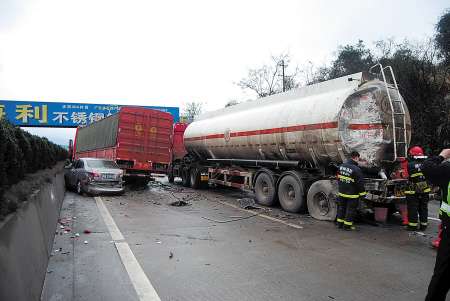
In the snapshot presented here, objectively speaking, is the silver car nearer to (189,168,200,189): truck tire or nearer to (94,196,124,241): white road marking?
(94,196,124,241): white road marking

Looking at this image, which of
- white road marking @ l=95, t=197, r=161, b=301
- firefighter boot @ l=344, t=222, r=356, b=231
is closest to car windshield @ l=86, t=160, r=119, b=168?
white road marking @ l=95, t=197, r=161, b=301

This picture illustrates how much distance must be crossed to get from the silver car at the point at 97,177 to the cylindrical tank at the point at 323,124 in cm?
437

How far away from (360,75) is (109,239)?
6433 mm

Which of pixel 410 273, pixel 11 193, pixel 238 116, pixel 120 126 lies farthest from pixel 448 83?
pixel 11 193

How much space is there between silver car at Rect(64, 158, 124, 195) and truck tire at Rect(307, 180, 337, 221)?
693 cm

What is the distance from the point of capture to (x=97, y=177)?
41.4ft

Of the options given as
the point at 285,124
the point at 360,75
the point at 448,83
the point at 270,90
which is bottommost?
the point at 285,124

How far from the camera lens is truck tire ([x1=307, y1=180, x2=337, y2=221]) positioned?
338 inches

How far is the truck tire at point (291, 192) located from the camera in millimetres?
9531

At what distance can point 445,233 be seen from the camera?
11.9 feet

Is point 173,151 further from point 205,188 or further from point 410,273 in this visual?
point 410,273

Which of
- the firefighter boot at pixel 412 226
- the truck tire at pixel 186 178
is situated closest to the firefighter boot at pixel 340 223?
the firefighter boot at pixel 412 226

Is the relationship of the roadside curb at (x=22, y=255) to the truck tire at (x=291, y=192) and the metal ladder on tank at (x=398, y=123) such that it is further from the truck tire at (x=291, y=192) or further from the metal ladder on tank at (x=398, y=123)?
the metal ladder on tank at (x=398, y=123)

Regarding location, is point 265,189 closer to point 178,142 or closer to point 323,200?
point 323,200
